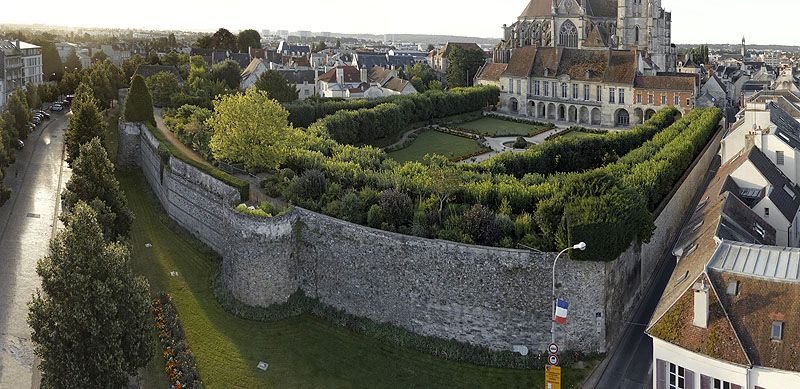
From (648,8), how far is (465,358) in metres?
66.9

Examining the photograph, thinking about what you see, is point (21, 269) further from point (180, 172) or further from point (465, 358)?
point (465, 358)

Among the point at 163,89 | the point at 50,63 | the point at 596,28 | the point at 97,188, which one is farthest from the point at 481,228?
the point at 50,63

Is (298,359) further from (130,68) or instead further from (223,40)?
(223,40)

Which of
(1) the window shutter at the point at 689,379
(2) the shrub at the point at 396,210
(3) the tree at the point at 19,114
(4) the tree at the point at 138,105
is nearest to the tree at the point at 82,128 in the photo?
(4) the tree at the point at 138,105

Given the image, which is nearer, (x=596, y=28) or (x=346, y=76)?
(x=346, y=76)

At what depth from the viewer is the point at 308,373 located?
21.7 metres

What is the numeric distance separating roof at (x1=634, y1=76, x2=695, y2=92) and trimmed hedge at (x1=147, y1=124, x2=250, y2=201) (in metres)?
40.9

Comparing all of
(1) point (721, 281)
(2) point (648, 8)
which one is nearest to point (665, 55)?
(2) point (648, 8)

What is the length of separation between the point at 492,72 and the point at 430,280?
5855 cm

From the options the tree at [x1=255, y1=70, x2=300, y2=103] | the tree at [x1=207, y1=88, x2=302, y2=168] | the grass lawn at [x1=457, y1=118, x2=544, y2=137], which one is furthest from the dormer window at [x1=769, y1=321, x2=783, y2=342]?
the grass lawn at [x1=457, y1=118, x2=544, y2=137]

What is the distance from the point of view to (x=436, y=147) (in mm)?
54031

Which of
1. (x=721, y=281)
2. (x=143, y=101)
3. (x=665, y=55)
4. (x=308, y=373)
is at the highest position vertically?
(x=665, y=55)

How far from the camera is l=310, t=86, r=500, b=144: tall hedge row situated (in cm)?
4888

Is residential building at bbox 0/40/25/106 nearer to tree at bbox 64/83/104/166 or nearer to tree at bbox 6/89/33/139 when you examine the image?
tree at bbox 6/89/33/139
